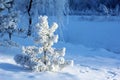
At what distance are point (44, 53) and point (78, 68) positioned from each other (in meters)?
1.37

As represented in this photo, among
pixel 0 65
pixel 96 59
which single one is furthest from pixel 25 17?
pixel 0 65

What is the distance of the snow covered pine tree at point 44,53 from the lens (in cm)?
959

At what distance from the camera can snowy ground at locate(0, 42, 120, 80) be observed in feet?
30.7

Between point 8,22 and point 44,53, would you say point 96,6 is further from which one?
point 44,53

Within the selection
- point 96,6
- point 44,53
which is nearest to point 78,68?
point 44,53

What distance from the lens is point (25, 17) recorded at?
18781 millimetres

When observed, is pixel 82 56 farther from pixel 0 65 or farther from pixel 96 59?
pixel 0 65

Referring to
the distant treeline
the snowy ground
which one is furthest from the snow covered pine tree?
the distant treeline

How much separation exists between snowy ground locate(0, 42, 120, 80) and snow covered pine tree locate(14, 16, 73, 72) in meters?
0.18

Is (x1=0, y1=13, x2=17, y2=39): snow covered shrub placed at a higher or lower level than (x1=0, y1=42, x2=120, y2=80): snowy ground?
higher

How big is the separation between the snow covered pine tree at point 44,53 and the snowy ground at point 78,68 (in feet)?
Answer: 0.60

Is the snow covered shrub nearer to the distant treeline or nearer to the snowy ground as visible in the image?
the snowy ground

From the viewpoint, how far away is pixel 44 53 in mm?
9820

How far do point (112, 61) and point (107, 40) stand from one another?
32.6ft
